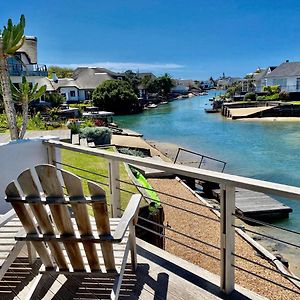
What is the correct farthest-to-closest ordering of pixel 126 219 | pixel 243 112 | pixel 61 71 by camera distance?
pixel 61 71
pixel 243 112
pixel 126 219

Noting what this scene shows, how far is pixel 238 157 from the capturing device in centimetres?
2097

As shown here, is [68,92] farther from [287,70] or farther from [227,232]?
[227,232]

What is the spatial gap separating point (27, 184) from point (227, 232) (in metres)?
1.30

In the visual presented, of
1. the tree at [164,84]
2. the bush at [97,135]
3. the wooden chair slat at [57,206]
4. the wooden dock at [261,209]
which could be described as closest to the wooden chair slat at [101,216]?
the wooden chair slat at [57,206]

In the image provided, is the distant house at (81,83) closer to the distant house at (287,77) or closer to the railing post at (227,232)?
the distant house at (287,77)

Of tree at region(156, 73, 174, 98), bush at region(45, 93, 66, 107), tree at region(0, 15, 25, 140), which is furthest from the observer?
tree at region(156, 73, 174, 98)

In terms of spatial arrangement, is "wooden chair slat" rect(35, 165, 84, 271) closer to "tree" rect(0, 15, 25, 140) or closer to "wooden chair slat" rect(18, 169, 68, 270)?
"wooden chair slat" rect(18, 169, 68, 270)

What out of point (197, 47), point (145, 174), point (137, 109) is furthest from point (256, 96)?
point (197, 47)

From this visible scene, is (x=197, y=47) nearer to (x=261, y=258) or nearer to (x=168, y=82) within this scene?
(x=168, y=82)

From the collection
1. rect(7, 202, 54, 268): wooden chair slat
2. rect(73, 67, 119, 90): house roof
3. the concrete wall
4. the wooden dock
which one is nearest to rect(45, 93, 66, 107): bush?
rect(73, 67, 119, 90): house roof

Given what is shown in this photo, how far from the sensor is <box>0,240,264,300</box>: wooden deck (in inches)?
93.0

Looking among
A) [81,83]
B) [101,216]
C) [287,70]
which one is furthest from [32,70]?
[287,70]

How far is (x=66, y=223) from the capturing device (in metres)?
1.83

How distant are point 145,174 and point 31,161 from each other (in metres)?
7.30
